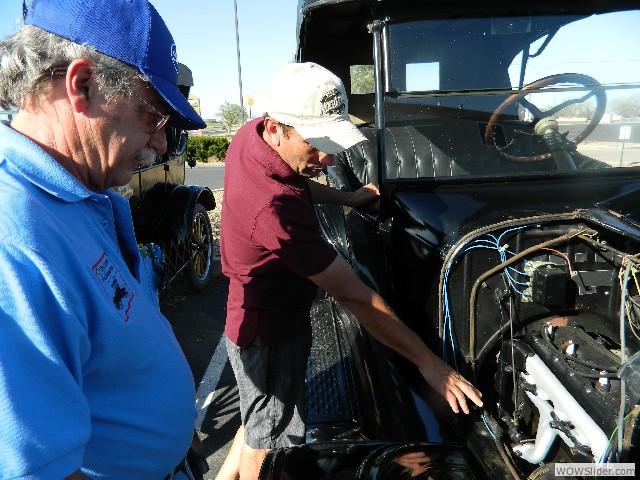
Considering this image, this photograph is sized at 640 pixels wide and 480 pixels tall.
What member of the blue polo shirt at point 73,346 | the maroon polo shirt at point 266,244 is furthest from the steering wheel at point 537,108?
the blue polo shirt at point 73,346

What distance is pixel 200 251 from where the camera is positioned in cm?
525

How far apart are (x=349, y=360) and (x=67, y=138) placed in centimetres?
178

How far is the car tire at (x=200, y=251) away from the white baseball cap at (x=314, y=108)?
3338 mm

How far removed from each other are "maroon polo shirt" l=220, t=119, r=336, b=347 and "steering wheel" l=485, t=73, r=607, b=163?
1.05 m

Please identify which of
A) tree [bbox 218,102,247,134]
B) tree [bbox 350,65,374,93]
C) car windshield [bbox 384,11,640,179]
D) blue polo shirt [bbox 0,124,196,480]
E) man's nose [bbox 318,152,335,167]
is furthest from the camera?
tree [bbox 218,102,247,134]

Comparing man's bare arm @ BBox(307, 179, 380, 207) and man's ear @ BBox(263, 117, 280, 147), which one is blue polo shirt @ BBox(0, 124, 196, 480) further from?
man's bare arm @ BBox(307, 179, 380, 207)

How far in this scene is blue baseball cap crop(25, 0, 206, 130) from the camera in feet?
3.00

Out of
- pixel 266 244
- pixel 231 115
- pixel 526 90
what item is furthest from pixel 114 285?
pixel 231 115

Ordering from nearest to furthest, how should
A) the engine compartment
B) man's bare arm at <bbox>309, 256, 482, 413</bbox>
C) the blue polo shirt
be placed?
the blue polo shirt
the engine compartment
man's bare arm at <bbox>309, 256, 482, 413</bbox>

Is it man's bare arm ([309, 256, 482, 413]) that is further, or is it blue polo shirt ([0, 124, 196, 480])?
man's bare arm ([309, 256, 482, 413])

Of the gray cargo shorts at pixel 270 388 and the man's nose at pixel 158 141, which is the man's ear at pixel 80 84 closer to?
the man's nose at pixel 158 141

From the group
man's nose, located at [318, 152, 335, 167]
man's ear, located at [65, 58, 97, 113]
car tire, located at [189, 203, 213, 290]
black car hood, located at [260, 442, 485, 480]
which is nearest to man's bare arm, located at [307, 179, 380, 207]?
man's nose, located at [318, 152, 335, 167]

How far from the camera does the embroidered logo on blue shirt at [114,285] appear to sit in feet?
3.07

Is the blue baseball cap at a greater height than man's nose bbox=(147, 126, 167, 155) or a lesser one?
greater
